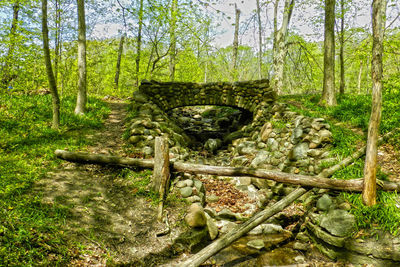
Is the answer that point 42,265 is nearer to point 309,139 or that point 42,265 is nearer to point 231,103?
point 309,139

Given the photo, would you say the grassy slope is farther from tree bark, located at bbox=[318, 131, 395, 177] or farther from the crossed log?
the crossed log

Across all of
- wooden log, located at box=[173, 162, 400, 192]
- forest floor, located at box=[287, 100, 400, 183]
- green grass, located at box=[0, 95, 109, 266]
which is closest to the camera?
green grass, located at box=[0, 95, 109, 266]

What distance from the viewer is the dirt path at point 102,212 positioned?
11.0 ft

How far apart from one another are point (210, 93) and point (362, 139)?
19.8ft

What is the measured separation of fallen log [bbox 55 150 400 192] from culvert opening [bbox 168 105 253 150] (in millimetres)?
4578

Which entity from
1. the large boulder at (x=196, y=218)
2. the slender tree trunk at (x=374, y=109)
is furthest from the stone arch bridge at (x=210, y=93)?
the large boulder at (x=196, y=218)

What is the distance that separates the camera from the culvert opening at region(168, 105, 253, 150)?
11376mm

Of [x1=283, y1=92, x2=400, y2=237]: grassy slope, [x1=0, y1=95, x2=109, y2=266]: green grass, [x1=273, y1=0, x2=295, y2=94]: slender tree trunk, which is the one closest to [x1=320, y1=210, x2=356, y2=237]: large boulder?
[x1=283, y1=92, x2=400, y2=237]: grassy slope

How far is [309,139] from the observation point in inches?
255

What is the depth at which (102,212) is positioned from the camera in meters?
4.13

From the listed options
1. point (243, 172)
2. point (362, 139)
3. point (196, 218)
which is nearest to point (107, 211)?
point (196, 218)

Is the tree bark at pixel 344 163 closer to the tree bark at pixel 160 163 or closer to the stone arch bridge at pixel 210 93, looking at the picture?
the tree bark at pixel 160 163

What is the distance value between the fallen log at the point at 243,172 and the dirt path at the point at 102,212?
0.36m

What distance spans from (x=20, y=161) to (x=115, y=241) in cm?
317
